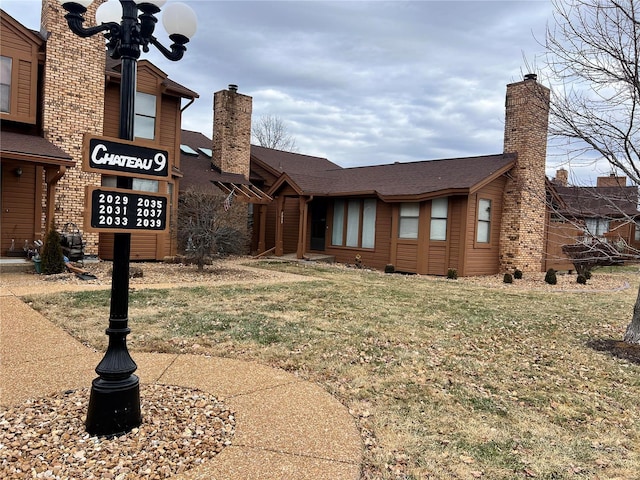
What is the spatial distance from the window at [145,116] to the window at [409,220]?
27.7 ft

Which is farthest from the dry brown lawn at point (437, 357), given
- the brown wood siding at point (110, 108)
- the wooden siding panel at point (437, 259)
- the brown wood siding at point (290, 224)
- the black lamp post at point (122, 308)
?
the brown wood siding at point (290, 224)

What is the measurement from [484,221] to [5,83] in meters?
14.1

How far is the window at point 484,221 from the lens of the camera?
1485 centimetres

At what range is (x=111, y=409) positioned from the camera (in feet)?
10.1

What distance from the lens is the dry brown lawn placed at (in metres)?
3.28

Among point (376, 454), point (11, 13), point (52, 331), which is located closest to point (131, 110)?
point (376, 454)

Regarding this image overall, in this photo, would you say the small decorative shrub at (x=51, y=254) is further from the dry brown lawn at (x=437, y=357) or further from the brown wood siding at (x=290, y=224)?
the brown wood siding at (x=290, y=224)

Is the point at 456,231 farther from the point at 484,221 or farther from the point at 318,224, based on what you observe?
the point at 318,224

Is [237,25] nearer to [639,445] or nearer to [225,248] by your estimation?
[225,248]

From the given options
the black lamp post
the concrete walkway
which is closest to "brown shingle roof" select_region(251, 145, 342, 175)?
the concrete walkway

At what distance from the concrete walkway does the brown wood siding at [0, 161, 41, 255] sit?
697 cm

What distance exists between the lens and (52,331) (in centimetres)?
570

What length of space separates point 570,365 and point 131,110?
17.6ft

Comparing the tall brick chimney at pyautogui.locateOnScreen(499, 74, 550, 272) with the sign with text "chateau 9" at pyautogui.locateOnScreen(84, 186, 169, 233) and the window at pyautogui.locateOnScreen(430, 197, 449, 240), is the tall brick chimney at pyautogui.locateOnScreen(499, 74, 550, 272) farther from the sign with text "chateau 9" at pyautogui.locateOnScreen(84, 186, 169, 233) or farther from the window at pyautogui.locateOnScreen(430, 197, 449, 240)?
the sign with text "chateau 9" at pyautogui.locateOnScreen(84, 186, 169, 233)
